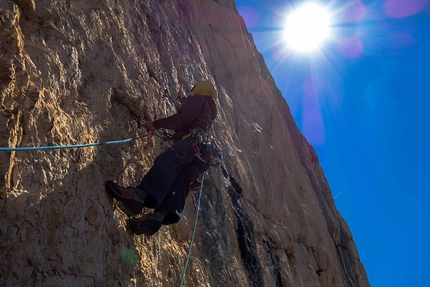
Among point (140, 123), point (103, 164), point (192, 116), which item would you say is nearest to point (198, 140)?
point (192, 116)

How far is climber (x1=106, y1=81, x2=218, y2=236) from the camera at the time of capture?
3.25 m

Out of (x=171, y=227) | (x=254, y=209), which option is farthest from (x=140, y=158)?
(x=254, y=209)

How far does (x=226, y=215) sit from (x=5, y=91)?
12.0 ft

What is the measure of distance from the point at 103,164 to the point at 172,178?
1.98 feet

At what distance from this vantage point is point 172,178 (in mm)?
3535

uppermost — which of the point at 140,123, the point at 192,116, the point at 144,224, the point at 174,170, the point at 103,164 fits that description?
the point at 192,116

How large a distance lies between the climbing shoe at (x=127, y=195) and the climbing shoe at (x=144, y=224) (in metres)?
0.11

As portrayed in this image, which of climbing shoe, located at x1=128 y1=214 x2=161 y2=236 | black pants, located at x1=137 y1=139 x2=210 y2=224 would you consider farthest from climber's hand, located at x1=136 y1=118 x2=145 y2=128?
climbing shoe, located at x1=128 y1=214 x2=161 y2=236

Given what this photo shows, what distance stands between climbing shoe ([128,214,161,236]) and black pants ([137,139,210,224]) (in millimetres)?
109

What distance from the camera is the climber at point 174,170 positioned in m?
3.25

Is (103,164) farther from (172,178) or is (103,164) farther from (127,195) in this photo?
(172,178)

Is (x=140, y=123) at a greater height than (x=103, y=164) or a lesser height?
greater

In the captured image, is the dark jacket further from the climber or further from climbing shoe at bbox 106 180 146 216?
climbing shoe at bbox 106 180 146 216

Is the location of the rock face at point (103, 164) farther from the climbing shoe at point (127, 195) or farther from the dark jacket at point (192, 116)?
the dark jacket at point (192, 116)
